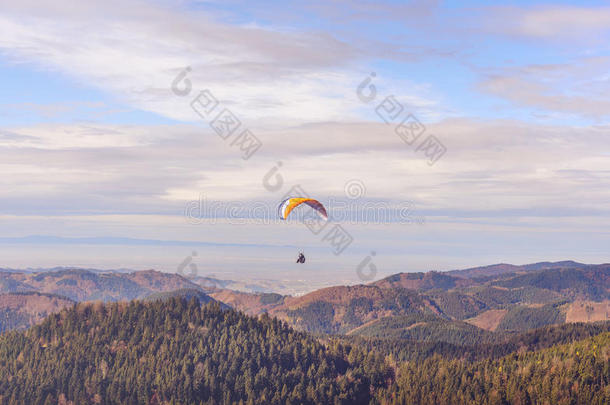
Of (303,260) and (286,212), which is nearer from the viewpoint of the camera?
(303,260)

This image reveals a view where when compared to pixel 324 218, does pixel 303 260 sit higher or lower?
lower

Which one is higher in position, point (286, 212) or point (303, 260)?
point (286, 212)

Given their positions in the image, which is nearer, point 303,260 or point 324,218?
point 303,260
